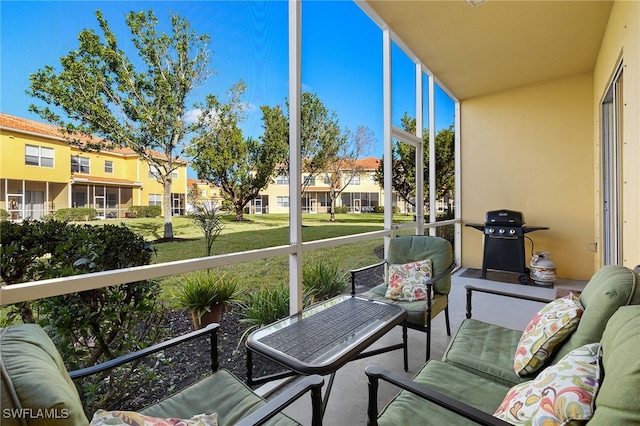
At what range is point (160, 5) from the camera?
6.13ft

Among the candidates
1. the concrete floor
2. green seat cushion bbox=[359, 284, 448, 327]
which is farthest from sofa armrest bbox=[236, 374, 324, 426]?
green seat cushion bbox=[359, 284, 448, 327]

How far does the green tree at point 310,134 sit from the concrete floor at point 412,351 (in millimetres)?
1568

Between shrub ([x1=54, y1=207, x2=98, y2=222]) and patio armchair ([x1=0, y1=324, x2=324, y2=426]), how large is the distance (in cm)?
68

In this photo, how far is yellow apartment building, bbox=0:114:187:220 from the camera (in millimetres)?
1375

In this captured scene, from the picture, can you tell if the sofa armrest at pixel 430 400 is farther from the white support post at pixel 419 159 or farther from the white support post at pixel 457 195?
the white support post at pixel 457 195

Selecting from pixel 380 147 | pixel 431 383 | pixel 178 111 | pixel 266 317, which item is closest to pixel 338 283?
pixel 266 317

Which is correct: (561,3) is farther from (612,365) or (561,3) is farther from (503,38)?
(612,365)

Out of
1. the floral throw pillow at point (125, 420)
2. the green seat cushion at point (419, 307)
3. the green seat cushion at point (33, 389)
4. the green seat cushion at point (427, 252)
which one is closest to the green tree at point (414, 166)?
the green seat cushion at point (427, 252)

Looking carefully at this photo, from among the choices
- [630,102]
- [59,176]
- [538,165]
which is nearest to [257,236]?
[59,176]

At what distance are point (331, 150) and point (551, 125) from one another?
13.8 ft

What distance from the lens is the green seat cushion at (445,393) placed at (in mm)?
1265

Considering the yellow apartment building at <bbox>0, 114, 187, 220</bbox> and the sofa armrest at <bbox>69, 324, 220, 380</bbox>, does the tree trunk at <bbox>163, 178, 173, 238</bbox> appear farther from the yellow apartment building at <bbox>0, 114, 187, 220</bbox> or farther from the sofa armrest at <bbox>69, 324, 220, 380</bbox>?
the sofa armrest at <bbox>69, 324, 220, 380</bbox>

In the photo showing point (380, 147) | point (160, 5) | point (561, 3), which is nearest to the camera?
point (160, 5)

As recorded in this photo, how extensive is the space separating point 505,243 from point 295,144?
4.17m
